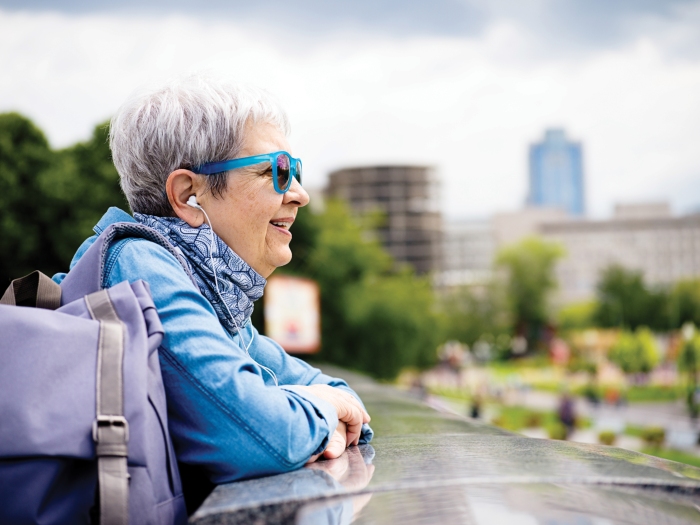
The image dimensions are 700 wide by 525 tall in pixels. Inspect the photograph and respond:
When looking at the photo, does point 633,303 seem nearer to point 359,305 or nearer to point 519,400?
point 519,400

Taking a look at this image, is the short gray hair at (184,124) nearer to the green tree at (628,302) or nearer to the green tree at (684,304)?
the green tree at (684,304)

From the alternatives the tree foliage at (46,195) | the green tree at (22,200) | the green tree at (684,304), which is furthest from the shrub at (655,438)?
the green tree at (684,304)

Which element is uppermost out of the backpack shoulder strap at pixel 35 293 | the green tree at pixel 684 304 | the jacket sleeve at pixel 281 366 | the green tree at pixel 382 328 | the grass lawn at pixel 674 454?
the backpack shoulder strap at pixel 35 293

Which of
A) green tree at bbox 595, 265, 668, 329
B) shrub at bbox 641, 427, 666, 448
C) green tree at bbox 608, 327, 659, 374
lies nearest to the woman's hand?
shrub at bbox 641, 427, 666, 448

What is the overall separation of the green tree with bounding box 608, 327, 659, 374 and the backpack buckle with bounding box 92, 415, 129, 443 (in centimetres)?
5512

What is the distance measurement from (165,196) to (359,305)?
83.2 ft

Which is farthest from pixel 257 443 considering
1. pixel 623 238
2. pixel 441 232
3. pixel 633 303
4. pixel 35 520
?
pixel 623 238

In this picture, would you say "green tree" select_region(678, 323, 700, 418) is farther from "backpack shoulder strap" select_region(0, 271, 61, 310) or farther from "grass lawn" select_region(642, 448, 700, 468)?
"backpack shoulder strap" select_region(0, 271, 61, 310)

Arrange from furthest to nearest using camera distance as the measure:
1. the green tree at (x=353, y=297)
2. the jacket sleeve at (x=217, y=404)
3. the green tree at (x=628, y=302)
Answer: the green tree at (x=628, y=302)
the green tree at (x=353, y=297)
the jacket sleeve at (x=217, y=404)

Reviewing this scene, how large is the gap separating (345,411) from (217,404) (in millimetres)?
410

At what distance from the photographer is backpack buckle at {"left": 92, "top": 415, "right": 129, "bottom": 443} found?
1.21 meters

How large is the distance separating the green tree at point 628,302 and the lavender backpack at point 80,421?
2923 inches

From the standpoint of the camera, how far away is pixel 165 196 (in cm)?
178

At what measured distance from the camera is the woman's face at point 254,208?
1.74 metres
